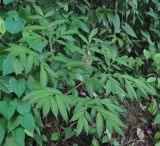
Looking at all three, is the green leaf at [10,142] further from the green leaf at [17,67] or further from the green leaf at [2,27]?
the green leaf at [2,27]

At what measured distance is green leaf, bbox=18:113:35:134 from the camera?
197 centimetres

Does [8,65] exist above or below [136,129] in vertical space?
above

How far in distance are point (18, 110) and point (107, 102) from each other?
52 centimetres

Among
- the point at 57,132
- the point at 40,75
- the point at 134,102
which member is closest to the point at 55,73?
the point at 40,75

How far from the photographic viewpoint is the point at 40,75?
2104 millimetres

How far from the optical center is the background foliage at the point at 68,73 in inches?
79.4

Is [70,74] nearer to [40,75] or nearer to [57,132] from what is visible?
[40,75]

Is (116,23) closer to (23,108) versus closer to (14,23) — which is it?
(14,23)

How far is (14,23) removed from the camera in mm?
2289

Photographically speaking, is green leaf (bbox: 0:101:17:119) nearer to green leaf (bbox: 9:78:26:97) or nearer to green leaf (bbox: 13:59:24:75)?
green leaf (bbox: 9:78:26:97)

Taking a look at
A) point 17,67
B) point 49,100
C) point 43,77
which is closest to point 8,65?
point 17,67

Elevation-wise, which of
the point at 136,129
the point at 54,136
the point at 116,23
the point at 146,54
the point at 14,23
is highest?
the point at 14,23

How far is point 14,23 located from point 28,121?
65cm

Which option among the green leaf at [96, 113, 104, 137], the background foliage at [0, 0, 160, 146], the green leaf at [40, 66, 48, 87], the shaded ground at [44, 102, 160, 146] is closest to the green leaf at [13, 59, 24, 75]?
the background foliage at [0, 0, 160, 146]
